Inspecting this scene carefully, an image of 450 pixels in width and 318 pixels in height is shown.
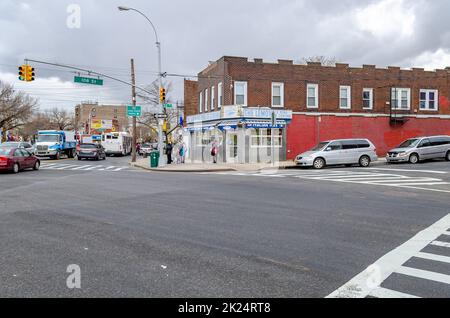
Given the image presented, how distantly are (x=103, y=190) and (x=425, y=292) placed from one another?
1096cm

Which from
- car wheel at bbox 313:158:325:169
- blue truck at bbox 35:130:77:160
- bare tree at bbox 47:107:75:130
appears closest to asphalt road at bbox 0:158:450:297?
car wheel at bbox 313:158:325:169

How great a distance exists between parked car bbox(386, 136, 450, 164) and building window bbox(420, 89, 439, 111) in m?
9.02

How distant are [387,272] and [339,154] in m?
20.6

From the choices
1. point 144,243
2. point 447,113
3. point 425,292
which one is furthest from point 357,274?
point 447,113

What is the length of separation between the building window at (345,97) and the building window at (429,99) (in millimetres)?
7151

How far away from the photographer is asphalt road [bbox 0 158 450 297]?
474 centimetres

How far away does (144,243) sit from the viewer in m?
6.58

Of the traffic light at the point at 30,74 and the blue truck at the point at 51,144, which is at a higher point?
the traffic light at the point at 30,74

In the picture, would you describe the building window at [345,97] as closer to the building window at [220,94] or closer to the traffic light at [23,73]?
the building window at [220,94]

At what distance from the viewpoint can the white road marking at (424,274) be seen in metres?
4.98

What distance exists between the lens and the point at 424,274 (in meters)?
5.19

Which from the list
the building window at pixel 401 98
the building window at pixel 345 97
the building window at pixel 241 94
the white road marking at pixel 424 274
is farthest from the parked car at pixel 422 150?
the white road marking at pixel 424 274

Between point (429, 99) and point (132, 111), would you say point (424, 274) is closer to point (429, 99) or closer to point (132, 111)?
point (132, 111)
